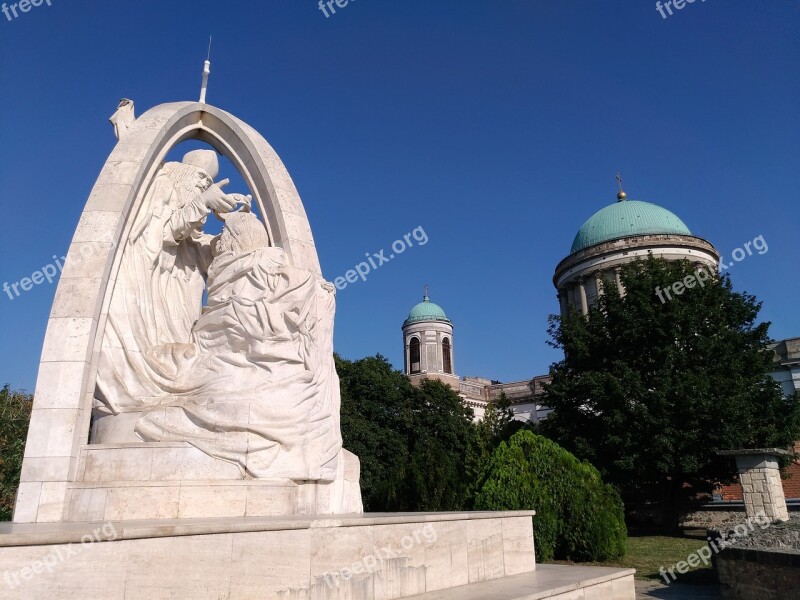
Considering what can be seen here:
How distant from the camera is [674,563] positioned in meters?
13.3

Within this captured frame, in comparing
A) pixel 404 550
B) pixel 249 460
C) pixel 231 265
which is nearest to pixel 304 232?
pixel 231 265

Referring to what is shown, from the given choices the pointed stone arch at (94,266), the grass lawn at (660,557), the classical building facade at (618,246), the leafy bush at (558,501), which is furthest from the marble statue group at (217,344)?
the classical building facade at (618,246)

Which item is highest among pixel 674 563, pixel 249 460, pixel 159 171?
pixel 159 171

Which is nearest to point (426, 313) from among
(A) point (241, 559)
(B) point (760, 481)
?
(B) point (760, 481)

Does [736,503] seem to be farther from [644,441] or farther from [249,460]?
[249,460]

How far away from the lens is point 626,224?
148ft

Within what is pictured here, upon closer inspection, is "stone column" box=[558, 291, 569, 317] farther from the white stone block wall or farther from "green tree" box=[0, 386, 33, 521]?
"green tree" box=[0, 386, 33, 521]

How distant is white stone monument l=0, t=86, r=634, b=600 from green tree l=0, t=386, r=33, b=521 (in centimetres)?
574

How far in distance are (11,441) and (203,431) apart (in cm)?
1242

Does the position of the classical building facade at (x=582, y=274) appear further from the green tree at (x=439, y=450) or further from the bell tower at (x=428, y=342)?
the green tree at (x=439, y=450)

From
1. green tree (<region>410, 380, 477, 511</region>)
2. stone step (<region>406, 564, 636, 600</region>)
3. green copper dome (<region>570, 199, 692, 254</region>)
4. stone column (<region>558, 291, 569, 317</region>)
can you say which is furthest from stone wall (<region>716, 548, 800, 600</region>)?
stone column (<region>558, 291, 569, 317</region>)

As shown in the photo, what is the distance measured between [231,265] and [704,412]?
55.9ft

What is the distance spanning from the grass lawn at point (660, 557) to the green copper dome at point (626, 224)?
2955 centimetres

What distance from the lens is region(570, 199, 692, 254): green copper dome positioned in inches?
1738
